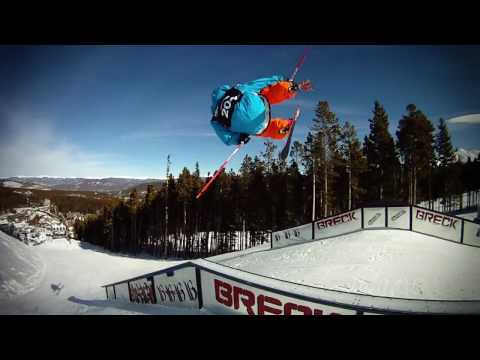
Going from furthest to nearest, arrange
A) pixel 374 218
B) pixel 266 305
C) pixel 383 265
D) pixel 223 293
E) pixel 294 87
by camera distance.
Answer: pixel 374 218 → pixel 383 265 → pixel 223 293 → pixel 266 305 → pixel 294 87

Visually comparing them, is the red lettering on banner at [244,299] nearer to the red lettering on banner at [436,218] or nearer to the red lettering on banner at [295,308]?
the red lettering on banner at [295,308]

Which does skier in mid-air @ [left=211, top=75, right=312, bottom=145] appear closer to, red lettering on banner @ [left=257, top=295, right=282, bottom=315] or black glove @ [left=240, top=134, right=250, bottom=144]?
black glove @ [left=240, top=134, right=250, bottom=144]

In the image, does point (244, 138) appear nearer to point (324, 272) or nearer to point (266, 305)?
point (266, 305)

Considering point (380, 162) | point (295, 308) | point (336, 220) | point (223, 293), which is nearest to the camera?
point (295, 308)

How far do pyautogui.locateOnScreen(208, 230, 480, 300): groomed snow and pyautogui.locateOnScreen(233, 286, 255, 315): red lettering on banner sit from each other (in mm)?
2068

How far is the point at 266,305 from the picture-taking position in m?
2.37

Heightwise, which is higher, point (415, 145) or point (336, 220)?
point (415, 145)

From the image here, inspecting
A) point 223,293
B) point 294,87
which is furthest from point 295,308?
point 294,87

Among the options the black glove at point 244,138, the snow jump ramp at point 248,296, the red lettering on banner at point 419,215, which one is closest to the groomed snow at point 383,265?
the red lettering on banner at point 419,215

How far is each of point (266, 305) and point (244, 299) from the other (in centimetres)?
26

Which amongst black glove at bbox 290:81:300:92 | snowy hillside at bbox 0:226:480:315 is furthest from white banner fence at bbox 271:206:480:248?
black glove at bbox 290:81:300:92
